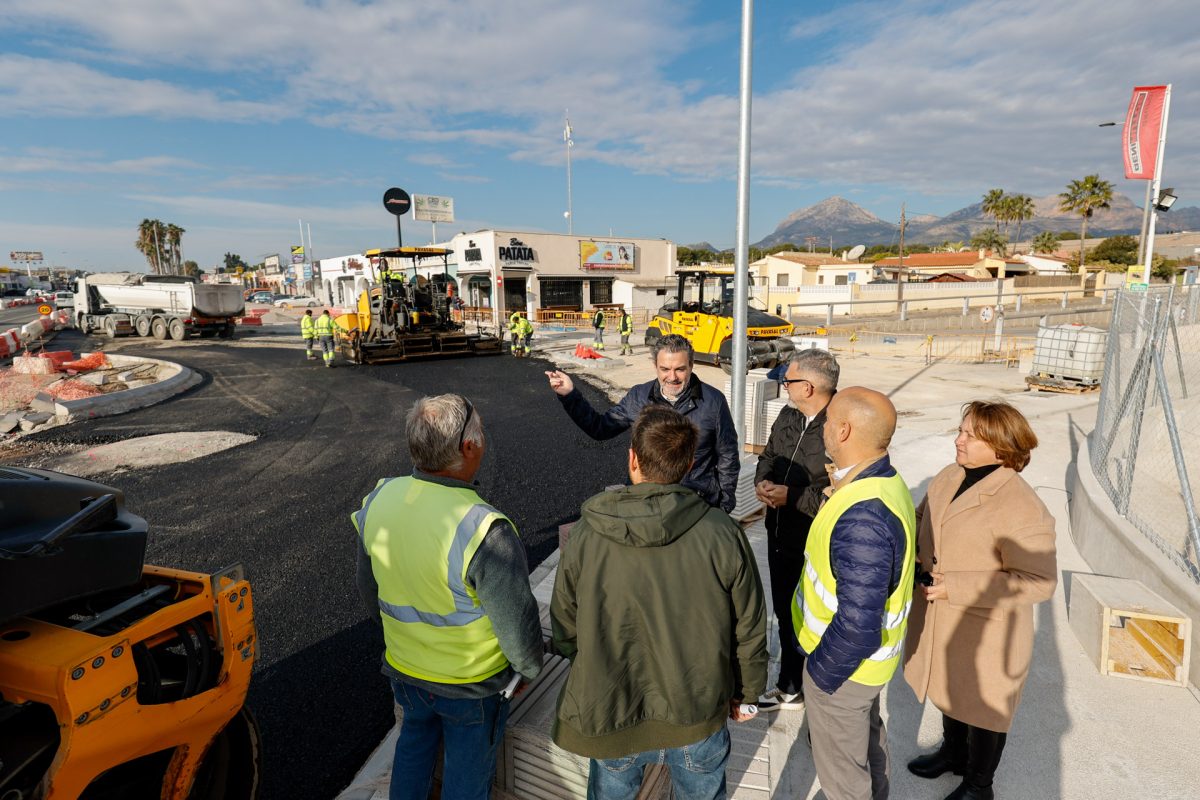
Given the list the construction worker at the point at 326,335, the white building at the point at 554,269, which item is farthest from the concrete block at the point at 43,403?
the white building at the point at 554,269

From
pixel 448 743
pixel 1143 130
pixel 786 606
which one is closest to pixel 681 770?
pixel 448 743

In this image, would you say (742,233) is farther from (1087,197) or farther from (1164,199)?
(1087,197)

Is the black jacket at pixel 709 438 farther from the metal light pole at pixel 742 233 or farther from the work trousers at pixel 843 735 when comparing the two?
the metal light pole at pixel 742 233

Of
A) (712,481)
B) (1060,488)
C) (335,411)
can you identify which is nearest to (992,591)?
(712,481)

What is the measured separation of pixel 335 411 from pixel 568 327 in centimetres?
1968

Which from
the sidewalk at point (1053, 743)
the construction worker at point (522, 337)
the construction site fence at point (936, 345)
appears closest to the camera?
the sidewalk at point (1053, 743)

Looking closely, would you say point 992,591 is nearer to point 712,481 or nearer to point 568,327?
point 712,481

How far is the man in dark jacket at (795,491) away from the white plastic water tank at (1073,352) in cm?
1088

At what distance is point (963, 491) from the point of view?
→ 96.2 inches

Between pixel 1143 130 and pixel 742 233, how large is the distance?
14720 mm

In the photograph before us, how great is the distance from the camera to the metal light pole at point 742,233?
20.0ft

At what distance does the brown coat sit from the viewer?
7.42ft

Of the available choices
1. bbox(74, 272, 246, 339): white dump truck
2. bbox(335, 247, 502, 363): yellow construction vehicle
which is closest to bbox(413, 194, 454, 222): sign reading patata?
bbox(74, 272, 246, 339): white dump truck

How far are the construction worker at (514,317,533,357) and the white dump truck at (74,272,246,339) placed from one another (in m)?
14.3
